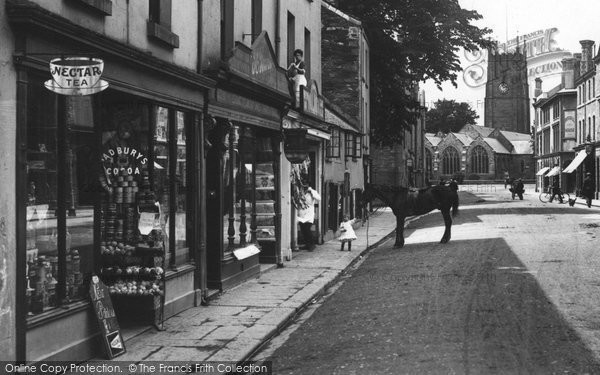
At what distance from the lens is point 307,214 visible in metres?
19.6

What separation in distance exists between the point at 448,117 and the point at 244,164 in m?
125

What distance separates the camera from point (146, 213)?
9312mm

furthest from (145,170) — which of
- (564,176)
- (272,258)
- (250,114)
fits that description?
(564,176)

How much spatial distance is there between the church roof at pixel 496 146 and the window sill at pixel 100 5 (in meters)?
120

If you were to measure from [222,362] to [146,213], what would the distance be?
2559mm

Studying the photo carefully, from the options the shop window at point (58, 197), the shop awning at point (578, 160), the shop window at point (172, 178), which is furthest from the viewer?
the shop awning at point (578, 160)

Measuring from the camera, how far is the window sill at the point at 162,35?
31.5 feet

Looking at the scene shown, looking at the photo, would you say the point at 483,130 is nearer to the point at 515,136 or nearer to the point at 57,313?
the point at 515,136

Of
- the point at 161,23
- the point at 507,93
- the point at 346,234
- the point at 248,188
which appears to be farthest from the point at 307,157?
the point at 507,93

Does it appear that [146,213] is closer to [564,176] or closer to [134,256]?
[134,256]

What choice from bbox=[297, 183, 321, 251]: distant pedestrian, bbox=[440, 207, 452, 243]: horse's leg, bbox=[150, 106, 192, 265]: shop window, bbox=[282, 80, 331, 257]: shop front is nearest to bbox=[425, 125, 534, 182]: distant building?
bbox=[282, 80, 331, 257]: shop front

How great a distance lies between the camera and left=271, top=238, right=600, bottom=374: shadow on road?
7.12 meters

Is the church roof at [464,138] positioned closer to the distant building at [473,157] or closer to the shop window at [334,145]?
the distant building at [473,157]

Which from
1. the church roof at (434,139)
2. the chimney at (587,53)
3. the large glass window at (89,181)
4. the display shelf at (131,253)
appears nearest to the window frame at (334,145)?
the large glass window at (89,181)
